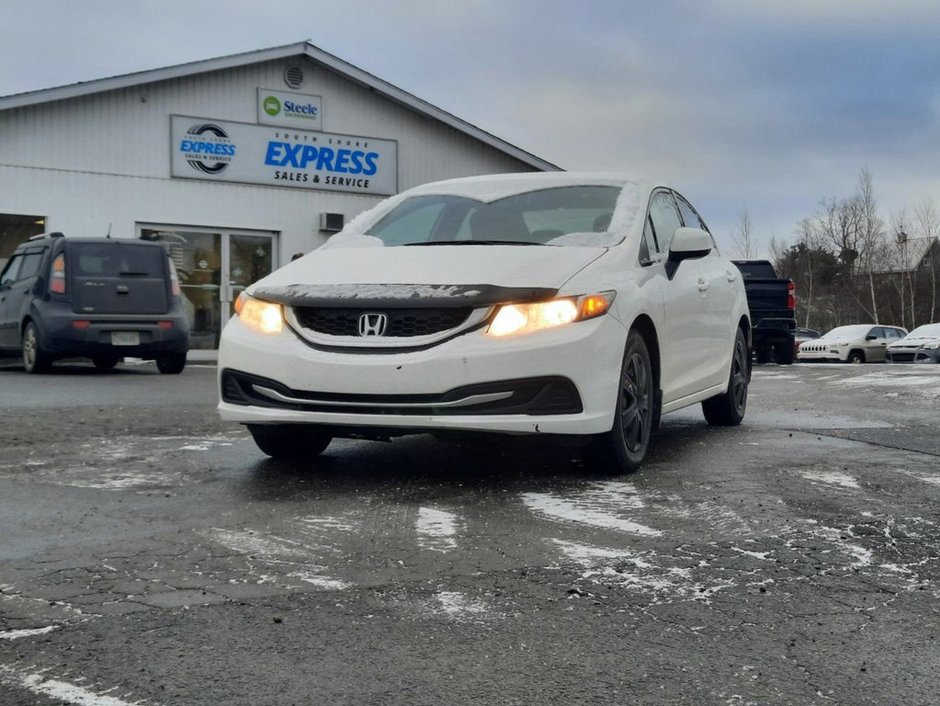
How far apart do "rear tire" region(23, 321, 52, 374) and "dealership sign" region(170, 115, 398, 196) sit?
25.9ft

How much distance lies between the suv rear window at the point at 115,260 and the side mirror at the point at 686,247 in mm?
8807

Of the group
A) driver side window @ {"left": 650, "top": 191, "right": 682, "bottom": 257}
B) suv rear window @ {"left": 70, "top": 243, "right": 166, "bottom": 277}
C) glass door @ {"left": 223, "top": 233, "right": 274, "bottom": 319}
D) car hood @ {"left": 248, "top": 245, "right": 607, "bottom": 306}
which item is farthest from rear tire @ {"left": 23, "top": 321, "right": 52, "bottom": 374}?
driver side window @ {"left": 650, "top": 191, "right": 682, "bottom": 257}

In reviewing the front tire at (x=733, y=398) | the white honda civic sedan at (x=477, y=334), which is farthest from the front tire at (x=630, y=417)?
the front tire at (x=733, y=398)

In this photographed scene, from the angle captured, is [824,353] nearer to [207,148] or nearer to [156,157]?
[207,148]

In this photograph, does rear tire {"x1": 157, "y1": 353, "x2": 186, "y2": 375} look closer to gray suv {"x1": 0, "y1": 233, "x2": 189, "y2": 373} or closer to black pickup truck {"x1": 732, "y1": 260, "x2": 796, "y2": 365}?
gray suv {"x1": 0, "y1": 233, "x2": 189, "y2": 373}

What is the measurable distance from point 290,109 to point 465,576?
2025cm

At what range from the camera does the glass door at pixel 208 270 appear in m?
21.2

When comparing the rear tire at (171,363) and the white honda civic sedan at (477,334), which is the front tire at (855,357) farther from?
the white honda civic sedan at (477,334)

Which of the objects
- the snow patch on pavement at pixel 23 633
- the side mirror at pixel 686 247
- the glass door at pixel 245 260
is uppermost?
the glass door at pixel 245 260

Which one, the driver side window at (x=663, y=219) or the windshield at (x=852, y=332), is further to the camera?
the windshield at (x=852, y=332)

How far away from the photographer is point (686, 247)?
6.38 meters

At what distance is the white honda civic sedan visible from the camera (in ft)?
17.0

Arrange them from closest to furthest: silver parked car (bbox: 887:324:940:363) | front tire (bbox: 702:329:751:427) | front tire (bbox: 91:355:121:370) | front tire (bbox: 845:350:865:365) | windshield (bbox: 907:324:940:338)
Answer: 1. front tire (bbox: 702:329:751:427)
2. front tire (bbox: 91:355:121:370)
3. silver parked car (bbox: 887:324:940:363)
4. windshield (bbox: 907:324:940:338)
5. front tire (bbox: 845:350:865:365)

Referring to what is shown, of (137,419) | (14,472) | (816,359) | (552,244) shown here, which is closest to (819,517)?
(552,244)
